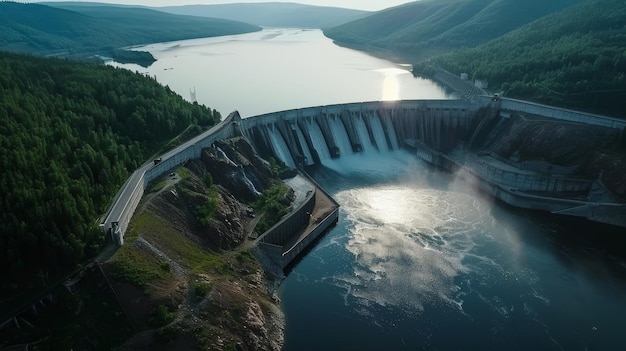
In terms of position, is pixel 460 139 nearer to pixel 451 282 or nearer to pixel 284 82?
pixel 451 282

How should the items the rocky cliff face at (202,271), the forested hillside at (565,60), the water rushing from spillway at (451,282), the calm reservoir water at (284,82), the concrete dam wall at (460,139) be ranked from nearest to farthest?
the rocky cliff face at (202,271) < the water rushing from spillway at (451,282) < the concrete dam wall at (460,139) < the forested hillside at (565,60) < the calm reservoir water at (284,82)

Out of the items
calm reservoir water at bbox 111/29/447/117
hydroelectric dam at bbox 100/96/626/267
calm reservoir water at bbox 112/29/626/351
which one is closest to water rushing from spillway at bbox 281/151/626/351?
calm reservoir water at bbox 112/29/626/351

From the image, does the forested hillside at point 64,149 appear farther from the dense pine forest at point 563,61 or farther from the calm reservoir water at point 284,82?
the dense pine forest at point 563,61

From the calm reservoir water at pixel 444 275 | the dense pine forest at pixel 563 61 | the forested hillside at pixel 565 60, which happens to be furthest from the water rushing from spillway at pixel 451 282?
the dense pine forest at pixel 563 61

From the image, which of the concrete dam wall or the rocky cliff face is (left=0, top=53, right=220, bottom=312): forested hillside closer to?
the rocky cliff face

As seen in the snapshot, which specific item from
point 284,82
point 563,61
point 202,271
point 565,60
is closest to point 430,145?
point 563,61

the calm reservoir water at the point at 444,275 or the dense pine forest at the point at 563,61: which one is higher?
the dense pine forest at the point at 563,61

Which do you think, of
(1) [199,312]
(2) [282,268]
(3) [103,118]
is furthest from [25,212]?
(3) [103,118]

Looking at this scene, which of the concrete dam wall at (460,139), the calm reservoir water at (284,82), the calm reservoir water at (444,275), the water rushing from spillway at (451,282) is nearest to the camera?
the water rushing from spillway at (451,282)
